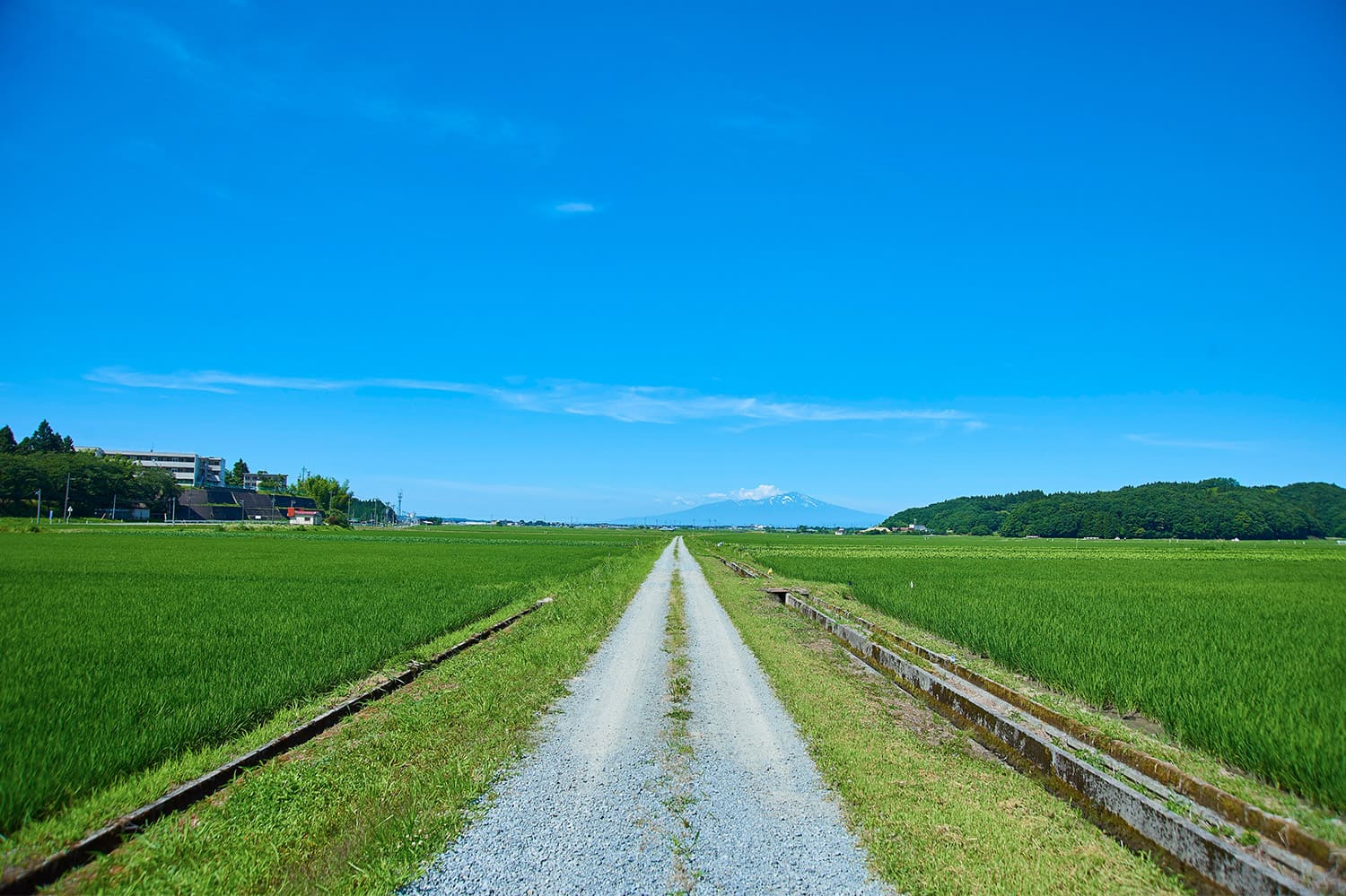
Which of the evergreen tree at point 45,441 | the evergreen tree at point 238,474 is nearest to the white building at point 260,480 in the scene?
the evergreen tree at point 238,474

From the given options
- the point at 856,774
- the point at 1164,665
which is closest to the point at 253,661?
the point at 856,774

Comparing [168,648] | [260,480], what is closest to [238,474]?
[260,480]

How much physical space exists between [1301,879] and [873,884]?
8.03ft

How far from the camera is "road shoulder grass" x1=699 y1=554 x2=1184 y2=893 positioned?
412 centimetres

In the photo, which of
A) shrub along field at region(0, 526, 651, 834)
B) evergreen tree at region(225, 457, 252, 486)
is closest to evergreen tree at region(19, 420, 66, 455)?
evergreen tree at region(225, 457, 252, 486)

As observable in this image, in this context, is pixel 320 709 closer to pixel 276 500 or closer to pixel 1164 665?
pixel 1164 665

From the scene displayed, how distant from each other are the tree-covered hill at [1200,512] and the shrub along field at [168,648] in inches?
5436

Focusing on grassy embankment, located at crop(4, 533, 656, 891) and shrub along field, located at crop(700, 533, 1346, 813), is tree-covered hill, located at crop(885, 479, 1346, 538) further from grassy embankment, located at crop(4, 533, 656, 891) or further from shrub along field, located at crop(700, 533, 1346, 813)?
grassy embankment, located at crop(4, 533, 656, 891)

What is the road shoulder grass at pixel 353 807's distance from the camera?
A: 4020mm

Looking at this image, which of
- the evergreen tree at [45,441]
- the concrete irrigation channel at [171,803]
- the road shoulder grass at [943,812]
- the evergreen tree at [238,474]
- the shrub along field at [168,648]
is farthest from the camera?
the evergreen tree at [238,474]

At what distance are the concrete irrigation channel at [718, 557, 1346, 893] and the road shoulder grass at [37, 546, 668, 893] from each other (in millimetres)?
4855

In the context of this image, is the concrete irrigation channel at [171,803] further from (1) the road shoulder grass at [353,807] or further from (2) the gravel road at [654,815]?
(2) the gravel road at [654,815]

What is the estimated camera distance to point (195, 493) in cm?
11919

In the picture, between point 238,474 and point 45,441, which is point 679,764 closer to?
point 45,441
